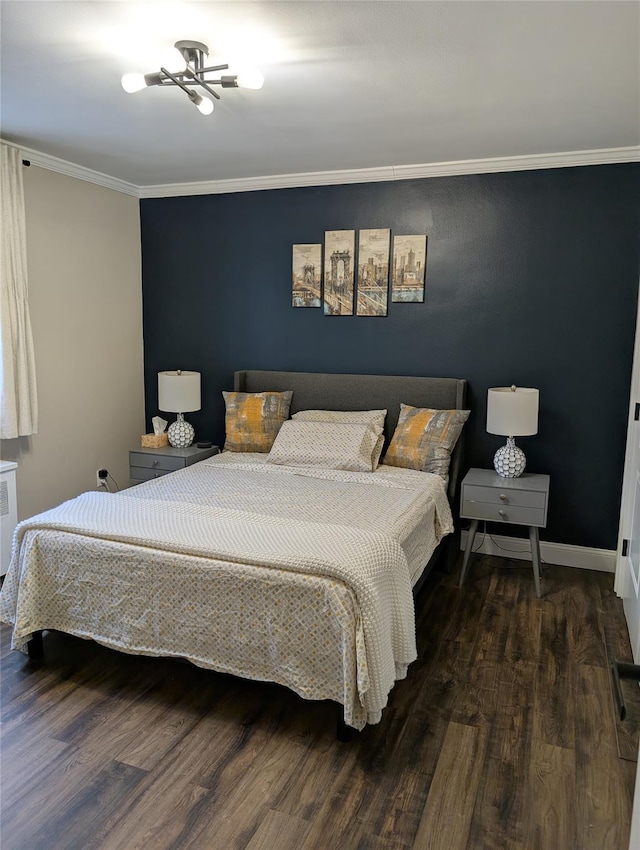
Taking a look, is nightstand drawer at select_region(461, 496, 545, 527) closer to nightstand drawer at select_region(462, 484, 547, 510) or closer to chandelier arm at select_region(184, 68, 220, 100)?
nightstand drawer at select_region(462, 484, 547, 510)

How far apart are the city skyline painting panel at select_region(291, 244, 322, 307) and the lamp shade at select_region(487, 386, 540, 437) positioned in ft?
4.87

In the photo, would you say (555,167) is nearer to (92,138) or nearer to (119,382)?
(92,138)

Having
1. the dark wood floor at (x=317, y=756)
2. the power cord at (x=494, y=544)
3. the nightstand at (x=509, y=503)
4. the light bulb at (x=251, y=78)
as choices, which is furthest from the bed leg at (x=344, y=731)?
the light bulb at (x=251, y=78)

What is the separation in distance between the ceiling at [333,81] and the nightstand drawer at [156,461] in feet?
6.46

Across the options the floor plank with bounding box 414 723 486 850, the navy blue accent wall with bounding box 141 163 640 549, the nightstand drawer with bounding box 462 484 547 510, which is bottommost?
the floor plank with bounding box 414 723 486 850

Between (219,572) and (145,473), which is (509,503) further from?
(145,473)

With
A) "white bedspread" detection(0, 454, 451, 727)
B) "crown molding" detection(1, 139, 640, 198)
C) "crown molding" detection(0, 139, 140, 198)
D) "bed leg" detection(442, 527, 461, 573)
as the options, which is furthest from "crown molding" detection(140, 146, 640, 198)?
"bed leg" detection(442, 527, 461, 573)

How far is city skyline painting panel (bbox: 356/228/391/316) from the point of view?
4117mm

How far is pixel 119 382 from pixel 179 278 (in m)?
0.94

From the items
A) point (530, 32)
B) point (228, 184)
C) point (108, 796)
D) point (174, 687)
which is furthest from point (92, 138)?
point (108, 796)

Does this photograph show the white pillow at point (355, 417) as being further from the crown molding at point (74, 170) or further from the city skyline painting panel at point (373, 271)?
the crown molding at point (74, 170)

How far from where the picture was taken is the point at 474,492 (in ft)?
11.7

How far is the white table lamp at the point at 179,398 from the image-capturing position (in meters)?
4.38

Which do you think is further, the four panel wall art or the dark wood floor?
the four panel wall art
